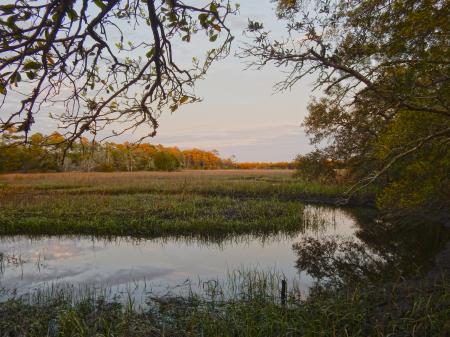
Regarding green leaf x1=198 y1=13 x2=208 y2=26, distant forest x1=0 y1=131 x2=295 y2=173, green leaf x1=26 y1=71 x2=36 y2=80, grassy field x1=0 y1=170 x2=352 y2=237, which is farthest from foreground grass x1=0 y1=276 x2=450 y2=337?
grassy field x1=0 y1=170 x2=352 y2=237

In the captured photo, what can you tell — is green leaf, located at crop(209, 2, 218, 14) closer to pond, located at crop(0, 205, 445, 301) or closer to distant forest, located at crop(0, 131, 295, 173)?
distant forest, located at crop(0, 131, 295, 173)

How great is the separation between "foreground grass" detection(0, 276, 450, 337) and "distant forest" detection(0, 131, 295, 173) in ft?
9.34

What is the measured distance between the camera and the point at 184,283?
418 inches

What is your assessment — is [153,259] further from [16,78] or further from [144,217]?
[16,78]

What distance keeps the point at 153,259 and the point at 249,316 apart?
7050mm

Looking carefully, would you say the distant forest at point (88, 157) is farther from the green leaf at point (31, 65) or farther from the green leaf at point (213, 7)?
the green leaf at point (213, 7)

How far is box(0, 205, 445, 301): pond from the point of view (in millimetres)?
10727

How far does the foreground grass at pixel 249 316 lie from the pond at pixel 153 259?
1.67 metres

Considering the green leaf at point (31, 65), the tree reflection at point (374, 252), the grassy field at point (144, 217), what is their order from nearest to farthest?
the green leaf at point (31, 65)
the tree reflection at point (374, 252)
the grassy field at point (144, 217)

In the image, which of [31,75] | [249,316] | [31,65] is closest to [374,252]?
[249,316]

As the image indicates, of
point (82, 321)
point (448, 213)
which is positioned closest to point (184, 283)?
point (82, 321)

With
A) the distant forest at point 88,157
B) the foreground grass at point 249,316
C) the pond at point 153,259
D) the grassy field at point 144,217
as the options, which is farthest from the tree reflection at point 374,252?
the distant forest at point 88,157

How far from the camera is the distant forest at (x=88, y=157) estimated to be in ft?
10.4

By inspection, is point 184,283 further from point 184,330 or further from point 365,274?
point 365,274
